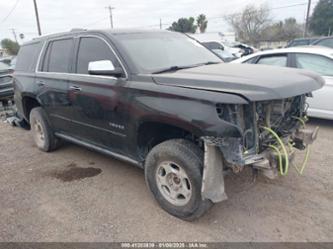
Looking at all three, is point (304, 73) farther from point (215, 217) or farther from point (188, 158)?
point (215, 217)

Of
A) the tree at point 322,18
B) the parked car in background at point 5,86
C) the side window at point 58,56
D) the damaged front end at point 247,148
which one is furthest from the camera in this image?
the tree at point 322,18

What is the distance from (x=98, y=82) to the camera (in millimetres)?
3611

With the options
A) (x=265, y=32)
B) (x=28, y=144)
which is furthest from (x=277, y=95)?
(x=265, y=32)

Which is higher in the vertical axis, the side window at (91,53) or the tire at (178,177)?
the side window at (91,53)

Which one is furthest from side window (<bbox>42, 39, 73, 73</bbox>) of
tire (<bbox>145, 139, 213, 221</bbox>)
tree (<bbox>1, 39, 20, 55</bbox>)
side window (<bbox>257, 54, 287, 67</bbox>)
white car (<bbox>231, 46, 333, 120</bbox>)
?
tree (<bbox>1, 39, 20, 55</bbox>)

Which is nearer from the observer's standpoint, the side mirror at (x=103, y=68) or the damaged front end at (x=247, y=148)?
the damaged front end at (x=247, y=148)

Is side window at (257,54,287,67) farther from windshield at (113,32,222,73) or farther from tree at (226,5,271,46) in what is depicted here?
tree at (226,5,271,46)

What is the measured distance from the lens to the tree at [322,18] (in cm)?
4384

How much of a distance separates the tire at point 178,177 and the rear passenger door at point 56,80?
1807 millimetres

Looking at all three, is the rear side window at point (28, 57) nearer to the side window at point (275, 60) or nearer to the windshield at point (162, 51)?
the windshield at point (162, 51)

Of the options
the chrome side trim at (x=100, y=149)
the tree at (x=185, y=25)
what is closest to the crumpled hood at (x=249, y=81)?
the chrome side trim at (x=100, y=149)

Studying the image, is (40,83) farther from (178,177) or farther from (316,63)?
(316,63)

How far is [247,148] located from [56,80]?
9.87 feet

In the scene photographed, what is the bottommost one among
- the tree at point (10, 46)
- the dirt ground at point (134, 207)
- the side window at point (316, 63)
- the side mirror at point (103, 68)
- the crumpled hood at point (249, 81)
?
the tree at point (10, 46)
